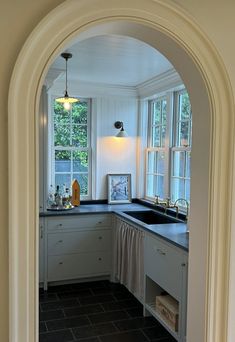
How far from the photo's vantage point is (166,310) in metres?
2.90

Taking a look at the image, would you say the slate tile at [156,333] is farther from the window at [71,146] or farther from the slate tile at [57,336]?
the window at [71,146]

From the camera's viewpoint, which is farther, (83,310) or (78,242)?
(78,242)

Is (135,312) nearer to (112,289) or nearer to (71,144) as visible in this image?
(112,289)

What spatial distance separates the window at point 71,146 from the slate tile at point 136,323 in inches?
73.7

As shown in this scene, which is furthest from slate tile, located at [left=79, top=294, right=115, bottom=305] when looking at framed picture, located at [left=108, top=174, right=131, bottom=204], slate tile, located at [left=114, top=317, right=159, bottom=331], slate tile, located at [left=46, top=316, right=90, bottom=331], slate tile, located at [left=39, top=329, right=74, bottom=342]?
framed picture, located at [left=108, top=174, right=131, bottom=204]

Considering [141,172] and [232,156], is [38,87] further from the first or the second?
[141,172]

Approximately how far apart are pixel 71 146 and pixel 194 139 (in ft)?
9.60

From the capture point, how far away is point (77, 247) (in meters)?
4.05

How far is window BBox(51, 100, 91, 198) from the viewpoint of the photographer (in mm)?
4492

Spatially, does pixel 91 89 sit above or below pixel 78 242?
above

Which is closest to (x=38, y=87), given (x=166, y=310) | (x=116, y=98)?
(x=166, y=310)

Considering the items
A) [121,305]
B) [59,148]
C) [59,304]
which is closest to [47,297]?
[59,304]

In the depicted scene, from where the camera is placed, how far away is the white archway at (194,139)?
4.60ft

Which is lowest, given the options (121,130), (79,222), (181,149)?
(79,222)
